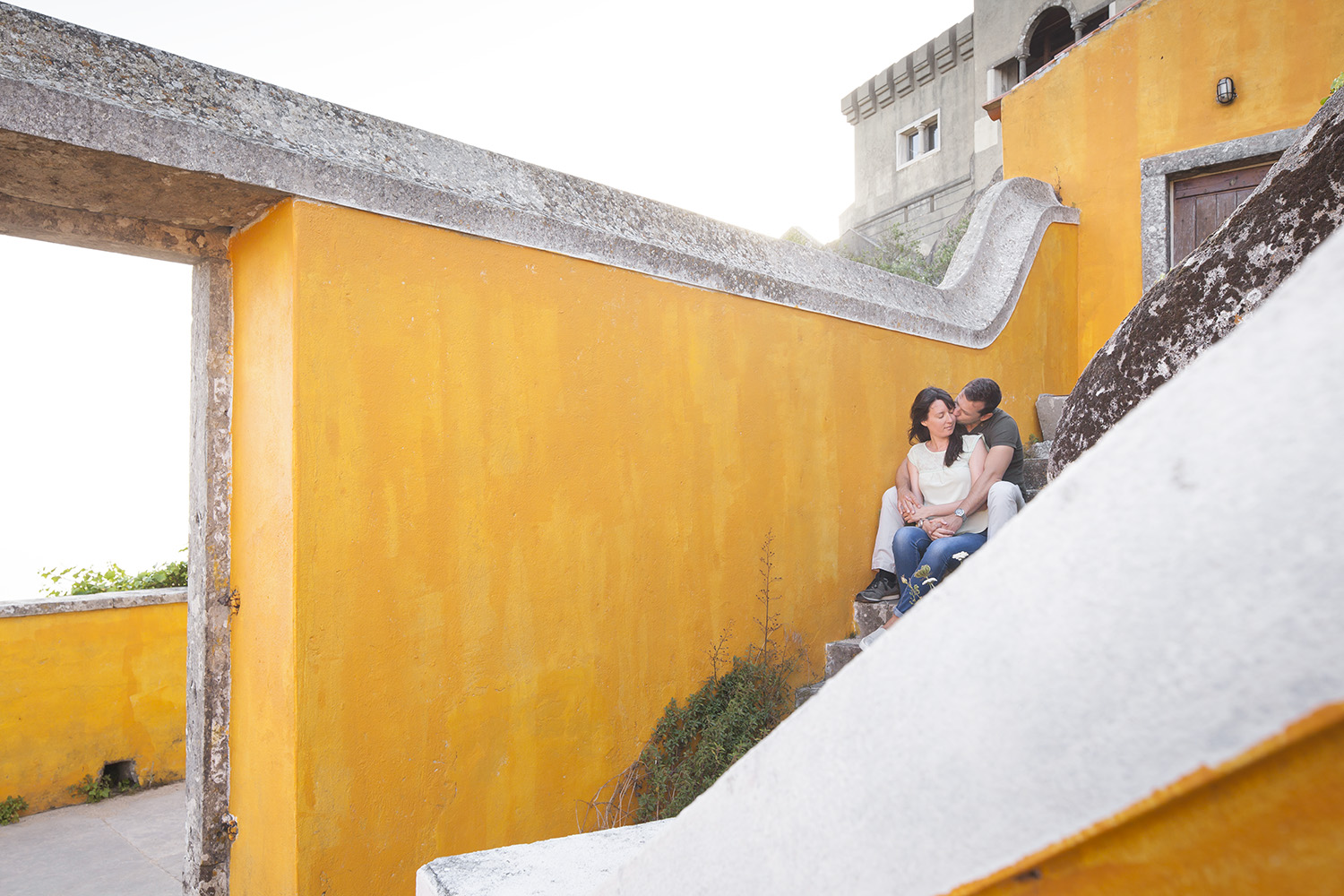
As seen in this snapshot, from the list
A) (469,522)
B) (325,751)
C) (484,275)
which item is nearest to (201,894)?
(325,751)

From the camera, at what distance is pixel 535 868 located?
4.66ft

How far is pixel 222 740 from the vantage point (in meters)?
2.72

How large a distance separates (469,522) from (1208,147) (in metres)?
6.55

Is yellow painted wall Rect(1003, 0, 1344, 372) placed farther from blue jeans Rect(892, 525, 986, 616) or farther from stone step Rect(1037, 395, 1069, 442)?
blue jeans Rect(892, 525, 986, 616)

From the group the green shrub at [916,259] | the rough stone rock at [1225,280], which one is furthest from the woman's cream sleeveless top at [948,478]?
the green shrub at [916,259]

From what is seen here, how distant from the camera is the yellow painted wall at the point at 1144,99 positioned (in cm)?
589

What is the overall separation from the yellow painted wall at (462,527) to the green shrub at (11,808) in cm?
321

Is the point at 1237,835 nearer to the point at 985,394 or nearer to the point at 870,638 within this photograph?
the point at 870,638

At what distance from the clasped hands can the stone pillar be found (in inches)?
121

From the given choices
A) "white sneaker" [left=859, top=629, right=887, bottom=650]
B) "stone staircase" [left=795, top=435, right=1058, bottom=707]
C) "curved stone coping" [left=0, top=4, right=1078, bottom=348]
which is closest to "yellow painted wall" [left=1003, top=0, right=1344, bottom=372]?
"stone staircase" [left=795, top=435, right=1058, bottom=707]

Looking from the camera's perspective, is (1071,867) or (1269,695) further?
(1071,867)

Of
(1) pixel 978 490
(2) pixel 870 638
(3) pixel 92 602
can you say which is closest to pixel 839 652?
(2) pixel 870 638

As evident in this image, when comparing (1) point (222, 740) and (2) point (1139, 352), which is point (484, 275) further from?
(2) point (1139, 352)

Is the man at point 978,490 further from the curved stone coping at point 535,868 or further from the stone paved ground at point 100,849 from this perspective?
the stone paved ground at point 100,849
